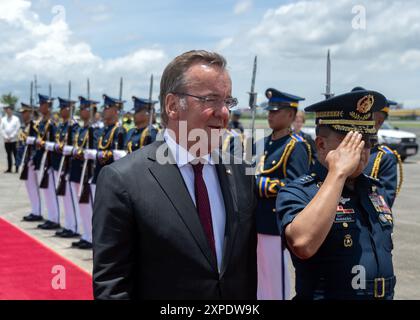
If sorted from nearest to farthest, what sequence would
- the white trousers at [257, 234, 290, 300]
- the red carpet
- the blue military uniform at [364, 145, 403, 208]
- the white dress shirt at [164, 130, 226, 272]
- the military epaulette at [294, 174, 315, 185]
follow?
the white dress shirt at [164, 130, 226, 272] → the military epaulette at [294, 174, 315, 185] → the blue military uniform at [364, 145, 403, 208] → the white trousers at [257, 234, 290, 300] → the red carpet

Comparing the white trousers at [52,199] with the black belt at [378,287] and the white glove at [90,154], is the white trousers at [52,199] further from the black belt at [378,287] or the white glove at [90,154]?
the black belt at [378,287]

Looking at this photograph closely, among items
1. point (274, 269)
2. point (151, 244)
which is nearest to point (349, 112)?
point (151, 244)

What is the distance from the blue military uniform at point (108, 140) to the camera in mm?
7043

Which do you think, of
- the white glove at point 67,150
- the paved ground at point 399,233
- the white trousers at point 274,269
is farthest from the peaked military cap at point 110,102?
the white trousers at point 274,269

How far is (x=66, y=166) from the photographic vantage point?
8.34m

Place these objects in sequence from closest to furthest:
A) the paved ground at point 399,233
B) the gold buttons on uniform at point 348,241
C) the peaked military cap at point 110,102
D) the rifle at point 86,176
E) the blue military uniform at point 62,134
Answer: the gold buttons on uniform at point 348,241, the paved ground at point 399,233, the peaked military cap at point 110,102, the rifle at point 86,176, the blue military uniform at point 62,134

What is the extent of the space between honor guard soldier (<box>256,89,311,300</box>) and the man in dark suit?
251 centimetres

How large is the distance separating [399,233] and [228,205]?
6.61 metres

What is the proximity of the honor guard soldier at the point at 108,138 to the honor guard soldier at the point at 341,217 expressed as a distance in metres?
4.88

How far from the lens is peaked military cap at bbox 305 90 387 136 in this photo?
90.7 inches

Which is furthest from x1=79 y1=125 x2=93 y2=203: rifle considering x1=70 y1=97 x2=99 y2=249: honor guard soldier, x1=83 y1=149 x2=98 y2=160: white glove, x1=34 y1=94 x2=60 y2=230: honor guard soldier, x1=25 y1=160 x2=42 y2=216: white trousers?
x1=25 y1=160 x2=42 y2=216: white trousers

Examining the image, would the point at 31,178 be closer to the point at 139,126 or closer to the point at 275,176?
the point at 139,126

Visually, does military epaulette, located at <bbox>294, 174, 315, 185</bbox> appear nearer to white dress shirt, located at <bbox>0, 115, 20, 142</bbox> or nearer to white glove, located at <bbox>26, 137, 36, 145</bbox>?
white glove, located at <bbox>26, 137, 36, 145</bbox>
